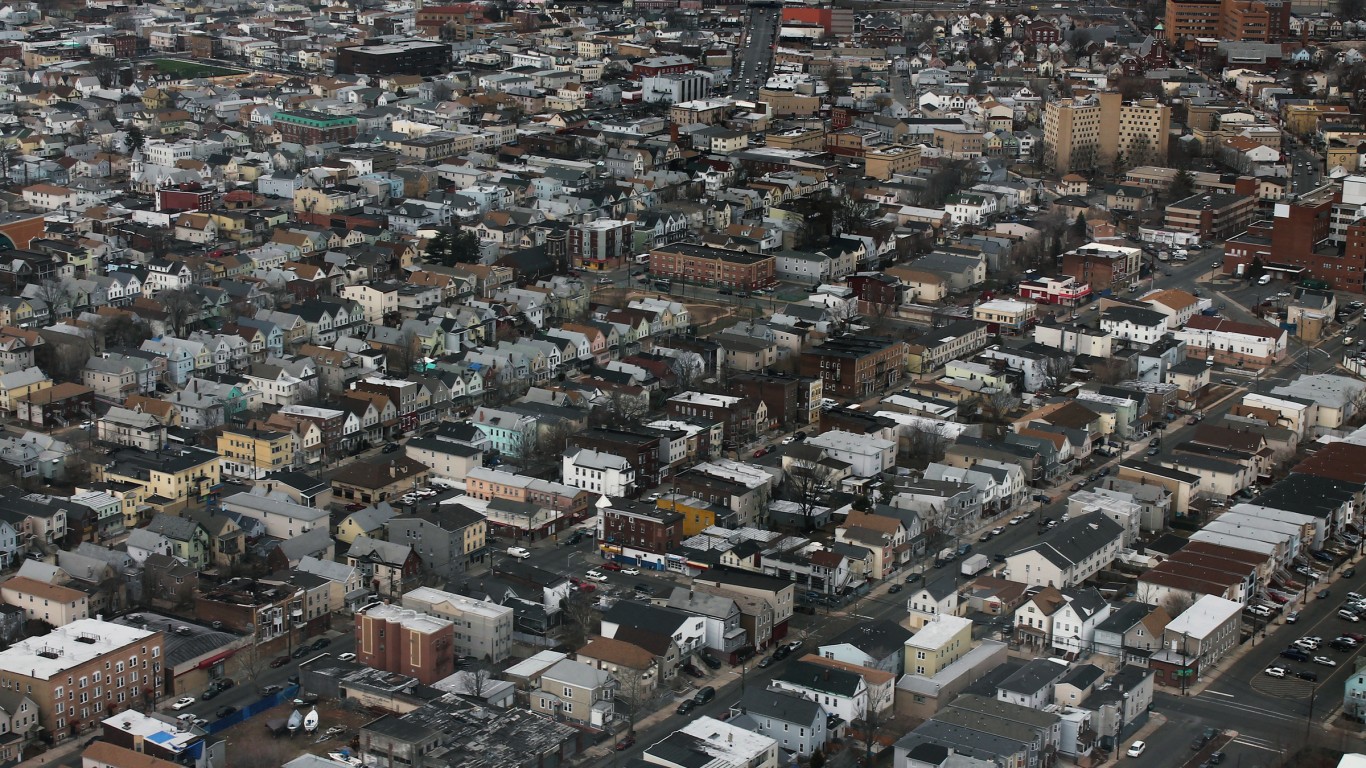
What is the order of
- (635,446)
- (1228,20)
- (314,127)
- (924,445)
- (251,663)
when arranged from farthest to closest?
(1228,20), (314,127), (924,445), (635,446), (251,663)

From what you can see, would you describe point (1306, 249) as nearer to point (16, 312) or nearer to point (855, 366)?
point (855, 366)

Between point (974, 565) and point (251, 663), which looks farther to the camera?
point (974, 565)

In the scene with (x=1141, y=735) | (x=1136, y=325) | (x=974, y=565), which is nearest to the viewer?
(x=1141, y=735)

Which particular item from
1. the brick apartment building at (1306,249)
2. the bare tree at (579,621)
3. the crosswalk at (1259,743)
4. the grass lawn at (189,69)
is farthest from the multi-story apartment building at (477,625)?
the grass lawn at (189,69)

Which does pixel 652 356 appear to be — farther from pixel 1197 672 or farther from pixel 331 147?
pixel 331 147

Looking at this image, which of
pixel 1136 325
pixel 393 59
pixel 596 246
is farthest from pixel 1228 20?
pixel 1136 325

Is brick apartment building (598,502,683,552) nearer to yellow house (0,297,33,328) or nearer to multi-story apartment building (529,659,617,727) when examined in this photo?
multi-story apartment building (529,659,617,727)

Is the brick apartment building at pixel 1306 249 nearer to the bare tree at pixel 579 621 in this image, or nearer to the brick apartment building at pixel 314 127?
the bare tree at pixel 579 621
